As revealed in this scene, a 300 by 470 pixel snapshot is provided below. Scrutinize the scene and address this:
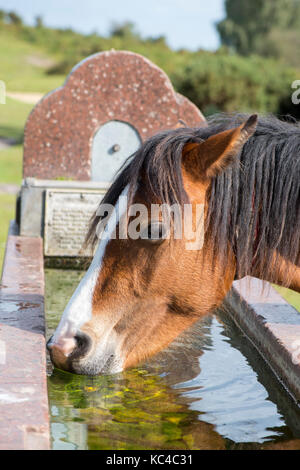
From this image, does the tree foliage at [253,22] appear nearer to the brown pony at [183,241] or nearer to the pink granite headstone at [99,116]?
the pink granite headstone at [99,116]

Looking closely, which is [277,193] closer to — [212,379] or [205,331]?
[212,379]

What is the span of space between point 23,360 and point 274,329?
5.00ft

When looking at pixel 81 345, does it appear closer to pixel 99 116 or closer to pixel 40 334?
pixel 40 334

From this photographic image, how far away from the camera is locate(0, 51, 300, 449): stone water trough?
3195mm

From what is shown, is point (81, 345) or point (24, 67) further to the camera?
point (24, 67)

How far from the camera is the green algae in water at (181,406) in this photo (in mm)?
2365

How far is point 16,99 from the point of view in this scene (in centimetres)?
2445

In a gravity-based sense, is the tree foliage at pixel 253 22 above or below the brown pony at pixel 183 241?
above

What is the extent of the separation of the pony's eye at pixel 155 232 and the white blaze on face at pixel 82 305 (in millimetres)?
103

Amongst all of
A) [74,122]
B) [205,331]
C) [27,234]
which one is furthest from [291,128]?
[74,122]

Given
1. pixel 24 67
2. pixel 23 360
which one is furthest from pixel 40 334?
pixel 24 67

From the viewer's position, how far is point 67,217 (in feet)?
20.1

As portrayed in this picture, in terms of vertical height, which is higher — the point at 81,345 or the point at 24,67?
the point at 24,67

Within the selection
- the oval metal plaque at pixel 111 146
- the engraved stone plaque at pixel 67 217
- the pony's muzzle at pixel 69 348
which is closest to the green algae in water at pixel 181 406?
the pony's muzzle at pixel 69 348
